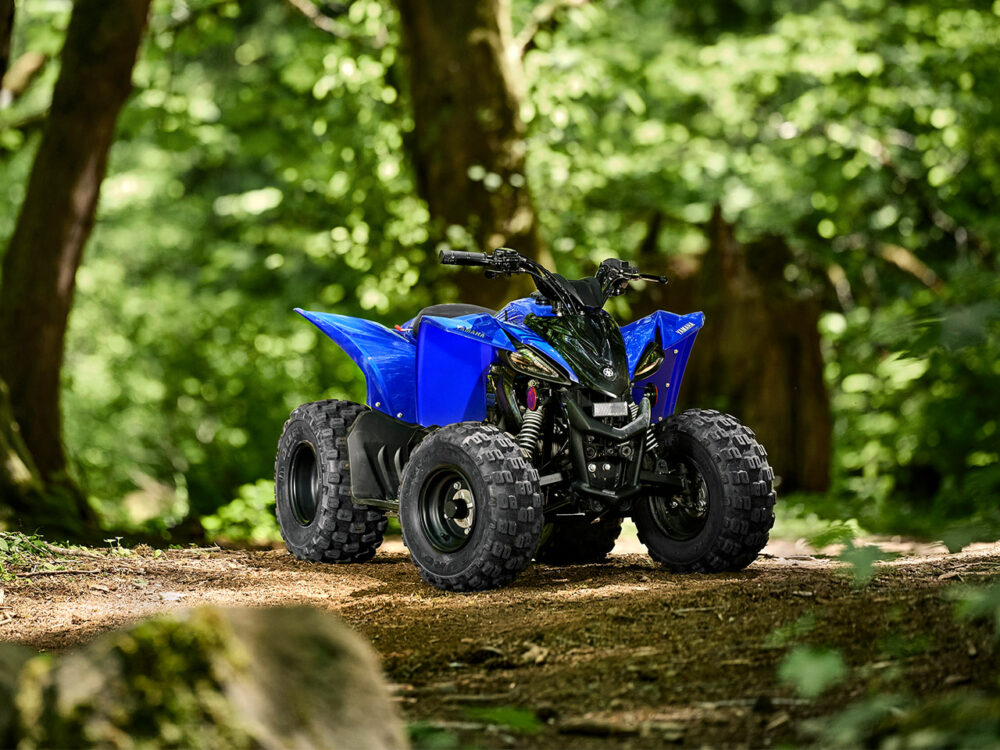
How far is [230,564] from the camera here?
258 inches

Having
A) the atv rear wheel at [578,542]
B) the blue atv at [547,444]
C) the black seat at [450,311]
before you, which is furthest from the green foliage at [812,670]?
the black seat at [450,311]

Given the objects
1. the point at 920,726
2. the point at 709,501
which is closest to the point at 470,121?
the point at 709,501

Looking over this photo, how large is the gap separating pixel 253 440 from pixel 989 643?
32.9ft

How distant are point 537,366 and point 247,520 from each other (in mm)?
4606

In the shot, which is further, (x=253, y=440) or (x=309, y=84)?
(x=309, y=84)

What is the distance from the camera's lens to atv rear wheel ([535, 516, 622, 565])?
20.7 feet

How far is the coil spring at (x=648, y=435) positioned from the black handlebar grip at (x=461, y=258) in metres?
0.96

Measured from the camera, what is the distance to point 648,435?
5.77m

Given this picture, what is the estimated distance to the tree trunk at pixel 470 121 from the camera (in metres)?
10.6

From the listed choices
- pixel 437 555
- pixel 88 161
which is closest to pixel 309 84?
pixel 88 161

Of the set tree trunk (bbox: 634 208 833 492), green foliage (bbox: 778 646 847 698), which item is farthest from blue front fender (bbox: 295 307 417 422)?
tree trunk (bbox: 634 208 833 492)

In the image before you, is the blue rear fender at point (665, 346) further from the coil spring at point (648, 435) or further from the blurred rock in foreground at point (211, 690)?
the blurred rock in foreground at point (211, 690)

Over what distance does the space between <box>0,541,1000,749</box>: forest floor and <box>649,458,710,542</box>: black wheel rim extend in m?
0.22

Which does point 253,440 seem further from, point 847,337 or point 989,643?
point 989,643
